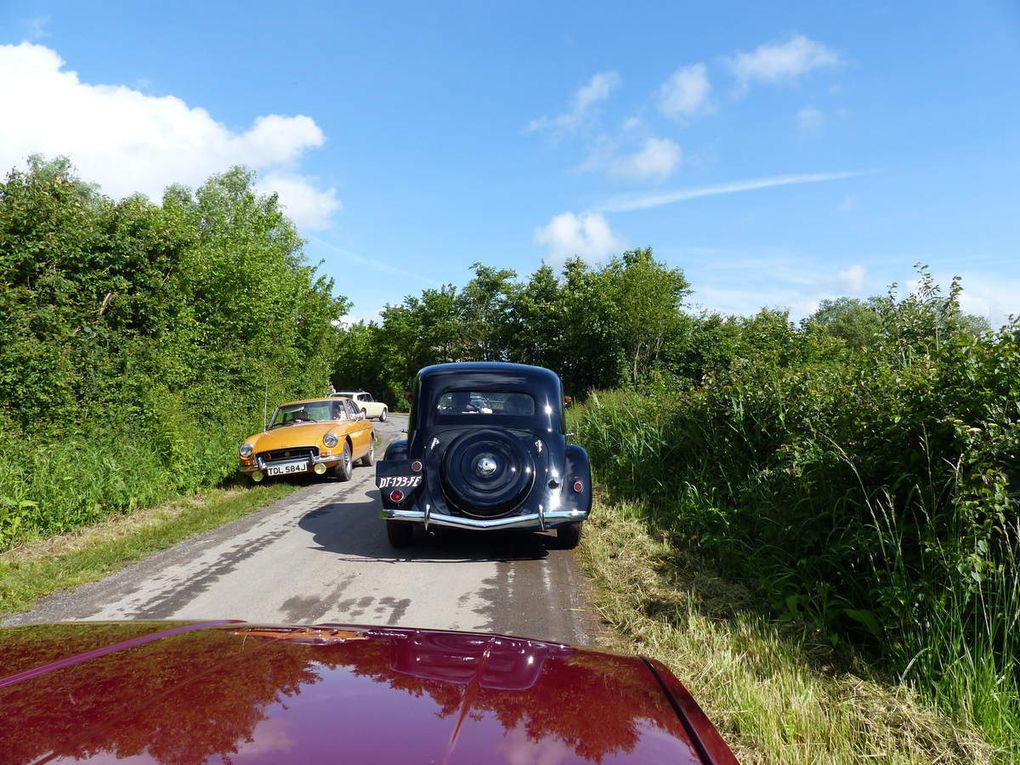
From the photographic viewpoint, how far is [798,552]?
197 inches

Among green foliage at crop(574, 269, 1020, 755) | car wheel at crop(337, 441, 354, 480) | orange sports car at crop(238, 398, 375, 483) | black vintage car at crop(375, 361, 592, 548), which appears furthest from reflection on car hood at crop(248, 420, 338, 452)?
green foliage at crop(574, 269, 1020, 755)

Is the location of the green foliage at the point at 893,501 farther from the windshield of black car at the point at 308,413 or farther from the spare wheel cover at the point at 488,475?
the windshield of black car at the point at 308,413

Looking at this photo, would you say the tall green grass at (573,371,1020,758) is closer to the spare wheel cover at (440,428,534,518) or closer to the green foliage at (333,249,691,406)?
the spare wheel cover at (440,428,534,518)

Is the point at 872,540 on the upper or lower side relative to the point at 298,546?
upper

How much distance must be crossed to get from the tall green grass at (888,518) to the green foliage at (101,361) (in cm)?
718

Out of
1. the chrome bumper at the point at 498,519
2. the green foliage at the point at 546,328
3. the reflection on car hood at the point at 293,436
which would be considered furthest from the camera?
the green foliage at the point at 546,328

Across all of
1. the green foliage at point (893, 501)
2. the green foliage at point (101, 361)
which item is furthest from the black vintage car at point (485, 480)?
the green foliage at point (101, 361)

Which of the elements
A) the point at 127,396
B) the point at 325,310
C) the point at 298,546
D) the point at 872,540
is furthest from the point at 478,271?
the point at 872,540

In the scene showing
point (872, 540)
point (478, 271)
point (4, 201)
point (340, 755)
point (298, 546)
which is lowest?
point (298, 546)

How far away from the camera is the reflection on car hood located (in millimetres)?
11258

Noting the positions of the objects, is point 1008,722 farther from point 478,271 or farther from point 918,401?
point 478,271

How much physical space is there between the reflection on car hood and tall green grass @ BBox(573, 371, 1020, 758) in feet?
21.8

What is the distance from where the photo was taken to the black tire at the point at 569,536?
6.86 metres

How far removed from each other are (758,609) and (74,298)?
9.44 meters
